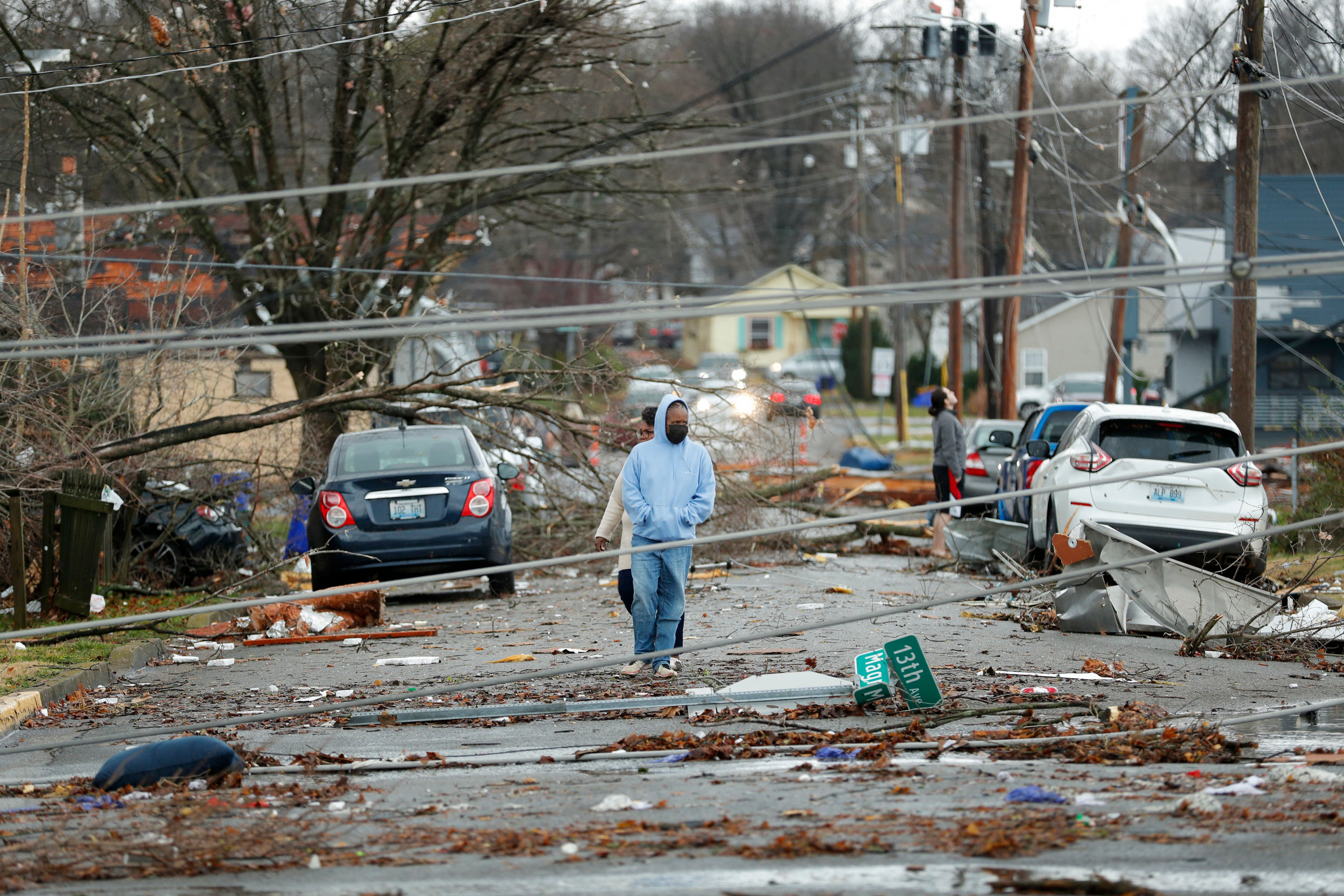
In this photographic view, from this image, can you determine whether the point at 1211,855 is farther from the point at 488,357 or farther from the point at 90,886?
the point at 488,357

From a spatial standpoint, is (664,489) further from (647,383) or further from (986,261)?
(986,261)

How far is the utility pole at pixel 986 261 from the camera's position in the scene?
109ft

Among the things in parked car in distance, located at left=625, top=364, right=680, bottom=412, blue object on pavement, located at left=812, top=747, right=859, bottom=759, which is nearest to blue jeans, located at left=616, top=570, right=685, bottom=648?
blue object on pavement, located at left=812, top=747, right=859, bottom=759

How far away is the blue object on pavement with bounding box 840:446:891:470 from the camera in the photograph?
30.0 meters

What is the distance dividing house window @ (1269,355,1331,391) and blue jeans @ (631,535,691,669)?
1259 inches

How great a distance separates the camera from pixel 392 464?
45.0ft

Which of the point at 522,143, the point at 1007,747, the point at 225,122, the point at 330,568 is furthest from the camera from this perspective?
the point at 522,143

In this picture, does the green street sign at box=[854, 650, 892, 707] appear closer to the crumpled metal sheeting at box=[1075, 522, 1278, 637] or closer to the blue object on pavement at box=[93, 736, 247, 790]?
the blue object on pavement at box=[93, 736, 247, 790]

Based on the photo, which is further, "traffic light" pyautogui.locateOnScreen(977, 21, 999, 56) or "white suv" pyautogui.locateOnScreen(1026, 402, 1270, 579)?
"traffic light" pyautogui.locateOnScreen(977, 21, 999, 56)

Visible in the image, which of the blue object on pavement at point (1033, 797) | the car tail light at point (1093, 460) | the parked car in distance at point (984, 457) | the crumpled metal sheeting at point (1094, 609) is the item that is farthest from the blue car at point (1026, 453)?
the blue object on pavement at point (1033, 797)

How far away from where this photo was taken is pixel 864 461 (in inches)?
1185

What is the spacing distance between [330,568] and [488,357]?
307cm

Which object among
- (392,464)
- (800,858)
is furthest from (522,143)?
(800,858)

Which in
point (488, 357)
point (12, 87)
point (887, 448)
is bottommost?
point (887, 448)
